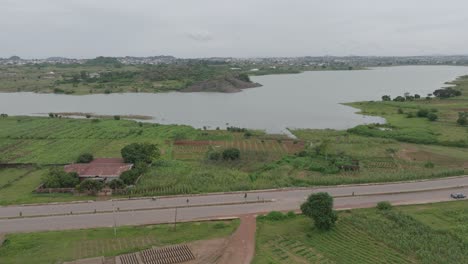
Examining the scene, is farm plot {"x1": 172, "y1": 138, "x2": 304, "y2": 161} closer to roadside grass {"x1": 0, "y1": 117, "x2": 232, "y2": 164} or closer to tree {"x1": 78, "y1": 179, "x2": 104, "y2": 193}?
roadside grass {"x1": 0, "y1": 117, "x2": 232, "y2": 164}

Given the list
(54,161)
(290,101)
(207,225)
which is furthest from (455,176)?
(290,101)

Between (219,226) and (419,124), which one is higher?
(419,124)

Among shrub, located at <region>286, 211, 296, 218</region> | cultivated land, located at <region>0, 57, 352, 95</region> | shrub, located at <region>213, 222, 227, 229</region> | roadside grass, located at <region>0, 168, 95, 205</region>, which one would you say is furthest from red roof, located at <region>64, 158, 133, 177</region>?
cultivated land, located at <region>0, 57, 352, 95</region>

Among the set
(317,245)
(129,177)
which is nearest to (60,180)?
(129,177)

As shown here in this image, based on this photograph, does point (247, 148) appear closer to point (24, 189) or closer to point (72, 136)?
point (24, 189)

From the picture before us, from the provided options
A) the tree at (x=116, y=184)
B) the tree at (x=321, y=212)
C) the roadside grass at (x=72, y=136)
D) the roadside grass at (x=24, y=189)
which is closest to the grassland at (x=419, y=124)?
the roadside grass at (x=72, y=136)

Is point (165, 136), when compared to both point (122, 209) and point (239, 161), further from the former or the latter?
point (122, 209)
